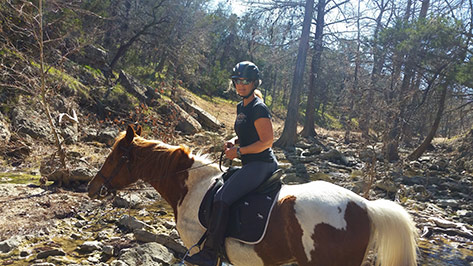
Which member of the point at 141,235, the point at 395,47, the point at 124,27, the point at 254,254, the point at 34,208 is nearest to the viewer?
the point at 254,254

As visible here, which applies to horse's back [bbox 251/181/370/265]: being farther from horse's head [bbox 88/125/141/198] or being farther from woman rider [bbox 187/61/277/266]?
horse's head [bbox 88/125/141/198]

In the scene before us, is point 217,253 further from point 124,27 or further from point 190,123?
point 124,27

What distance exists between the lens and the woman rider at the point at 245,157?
3271 millimetres

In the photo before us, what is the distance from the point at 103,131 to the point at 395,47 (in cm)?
1328

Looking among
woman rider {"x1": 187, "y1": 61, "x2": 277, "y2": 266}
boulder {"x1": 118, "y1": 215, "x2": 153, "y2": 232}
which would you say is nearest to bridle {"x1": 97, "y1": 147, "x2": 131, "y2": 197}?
woman rider {"x1": 187, "y1": 61, "x2": 277, "y2": 266}

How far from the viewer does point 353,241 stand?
9.62ft

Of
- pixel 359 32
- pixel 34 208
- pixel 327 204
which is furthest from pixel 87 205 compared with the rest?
pixel 359 32

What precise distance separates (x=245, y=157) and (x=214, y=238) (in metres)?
0.89

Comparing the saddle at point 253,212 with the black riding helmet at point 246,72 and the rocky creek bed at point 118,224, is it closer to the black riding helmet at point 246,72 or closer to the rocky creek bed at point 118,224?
the black riding helmet at point 246,72

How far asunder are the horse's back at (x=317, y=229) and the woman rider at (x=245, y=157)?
38 cm

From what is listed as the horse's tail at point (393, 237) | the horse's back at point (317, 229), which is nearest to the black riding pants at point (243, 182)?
the horse's back at point (317, 229)

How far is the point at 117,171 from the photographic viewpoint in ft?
13.5

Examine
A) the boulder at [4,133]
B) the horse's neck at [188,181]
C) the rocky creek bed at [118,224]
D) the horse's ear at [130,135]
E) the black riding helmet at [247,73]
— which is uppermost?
the black riding helmet at [247,73]

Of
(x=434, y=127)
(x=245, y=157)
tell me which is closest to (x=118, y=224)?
(x=245, y=157)
